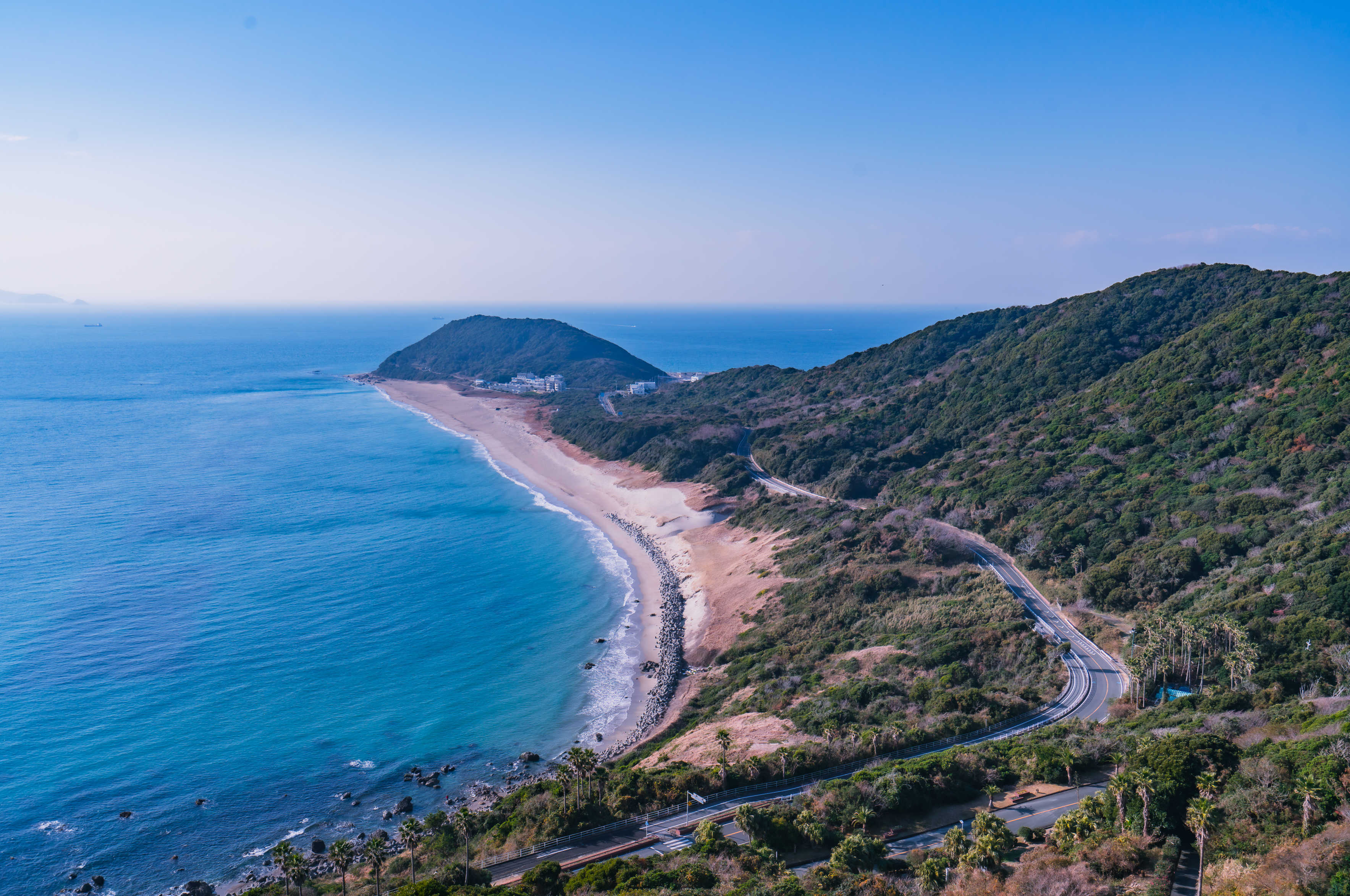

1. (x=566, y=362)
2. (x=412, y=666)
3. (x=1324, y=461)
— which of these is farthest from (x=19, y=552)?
(x=566, y=362)

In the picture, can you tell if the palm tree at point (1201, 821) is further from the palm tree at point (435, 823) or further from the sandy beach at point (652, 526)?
the sandy beach at point (652, 526)

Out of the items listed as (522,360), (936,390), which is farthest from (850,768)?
(522,360)

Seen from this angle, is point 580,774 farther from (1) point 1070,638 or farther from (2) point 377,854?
(1) point 1070,638

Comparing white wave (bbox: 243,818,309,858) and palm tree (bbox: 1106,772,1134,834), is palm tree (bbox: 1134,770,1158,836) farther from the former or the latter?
white wave (bbox: 243,818,309,858)

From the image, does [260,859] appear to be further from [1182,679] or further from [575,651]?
[1182,679]

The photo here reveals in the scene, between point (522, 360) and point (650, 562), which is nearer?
point (650, 562)

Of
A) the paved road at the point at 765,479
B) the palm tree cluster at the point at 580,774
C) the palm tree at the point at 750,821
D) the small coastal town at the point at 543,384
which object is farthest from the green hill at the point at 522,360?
the palm tree at the point at 750,821
